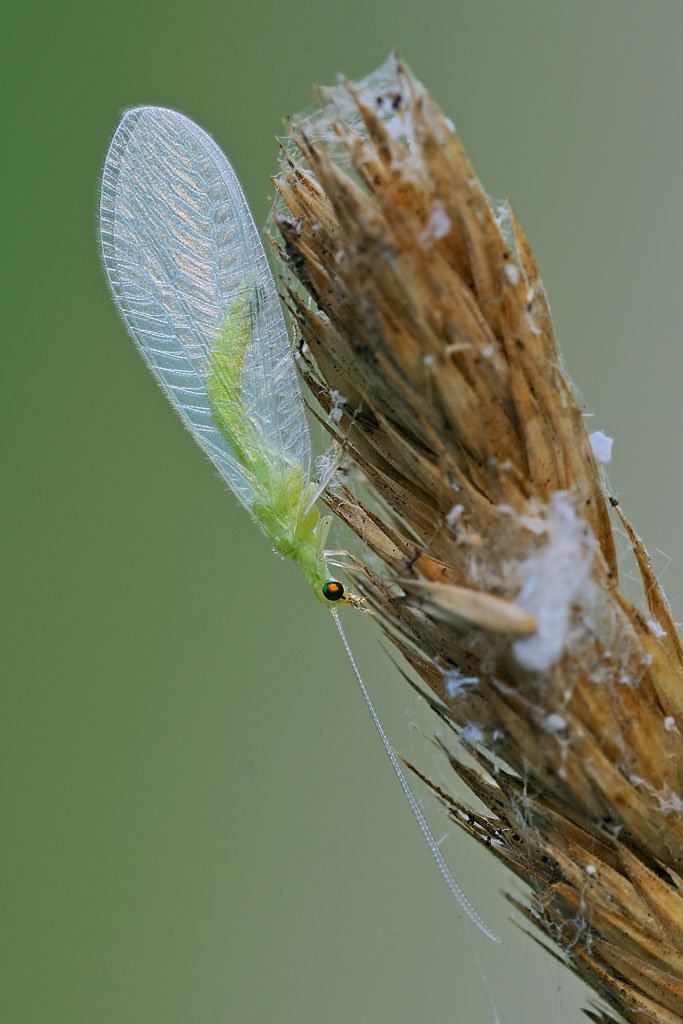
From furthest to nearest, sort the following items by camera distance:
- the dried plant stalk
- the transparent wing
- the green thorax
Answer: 1. the green thorax
2. the transparent wing
3. the dried plant stalk

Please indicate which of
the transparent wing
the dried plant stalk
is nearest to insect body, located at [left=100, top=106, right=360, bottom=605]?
the transparent wing

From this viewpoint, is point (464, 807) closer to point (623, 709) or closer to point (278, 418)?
point (623, 709)

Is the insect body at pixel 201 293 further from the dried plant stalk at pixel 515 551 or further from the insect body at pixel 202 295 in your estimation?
the dried plant stalk at pixel 515 551

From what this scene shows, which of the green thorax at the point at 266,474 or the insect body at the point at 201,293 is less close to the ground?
the insect body at the point at 201,293

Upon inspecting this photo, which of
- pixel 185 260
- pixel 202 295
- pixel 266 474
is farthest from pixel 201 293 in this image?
pixel 266 474

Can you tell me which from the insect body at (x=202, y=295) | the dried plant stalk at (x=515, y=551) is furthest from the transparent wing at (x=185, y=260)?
the dried plant stalk at (x=515, y=551)

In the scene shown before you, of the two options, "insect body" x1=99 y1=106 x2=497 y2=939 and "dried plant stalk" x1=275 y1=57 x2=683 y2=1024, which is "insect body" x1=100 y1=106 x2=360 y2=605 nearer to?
"insect body" x1=99 y1=106 x2=497 y2=939

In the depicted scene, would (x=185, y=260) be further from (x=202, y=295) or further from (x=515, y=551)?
(x=515, y=551)

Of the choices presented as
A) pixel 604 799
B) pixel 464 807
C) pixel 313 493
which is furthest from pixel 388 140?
pixel 313 493
